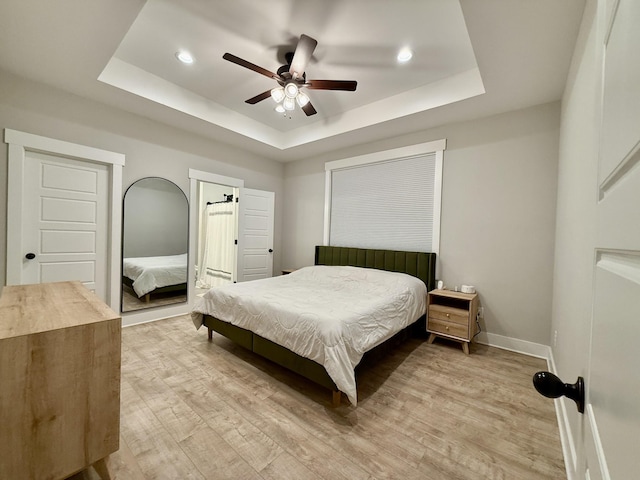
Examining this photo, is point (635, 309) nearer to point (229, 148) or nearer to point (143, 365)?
point (143, 365)

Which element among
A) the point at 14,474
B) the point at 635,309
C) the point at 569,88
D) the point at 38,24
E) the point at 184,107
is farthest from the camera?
the point at 184,107

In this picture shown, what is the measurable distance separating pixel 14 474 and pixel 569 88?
4159 mm

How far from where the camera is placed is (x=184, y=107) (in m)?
3.25

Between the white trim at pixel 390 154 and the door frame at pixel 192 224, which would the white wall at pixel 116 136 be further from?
the white trim at pixel 390 154

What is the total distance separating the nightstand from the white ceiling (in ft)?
7.05

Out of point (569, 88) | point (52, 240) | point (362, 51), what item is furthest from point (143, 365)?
point (569, 88)

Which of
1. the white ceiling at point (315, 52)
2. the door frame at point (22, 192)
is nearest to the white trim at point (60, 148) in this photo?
the door frame at point (22, 192)

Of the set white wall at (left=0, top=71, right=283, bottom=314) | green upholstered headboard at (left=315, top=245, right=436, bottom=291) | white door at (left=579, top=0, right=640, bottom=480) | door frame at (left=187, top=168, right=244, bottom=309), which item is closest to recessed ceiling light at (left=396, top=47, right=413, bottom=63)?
green upholstered headboard at (left=315, top=245, right=436, bottom=291)

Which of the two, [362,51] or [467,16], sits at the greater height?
[362,51]

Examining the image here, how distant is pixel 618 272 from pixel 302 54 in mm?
2474

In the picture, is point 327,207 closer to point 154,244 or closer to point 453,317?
point 453,317

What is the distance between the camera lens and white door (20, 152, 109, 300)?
273 centimetres

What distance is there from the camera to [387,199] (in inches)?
155

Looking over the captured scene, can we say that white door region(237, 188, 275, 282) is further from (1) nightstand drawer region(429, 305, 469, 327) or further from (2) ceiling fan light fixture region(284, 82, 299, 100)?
(1) nightstand drawer region(429, 305, 469, 327)
